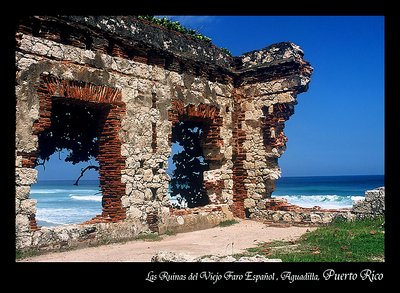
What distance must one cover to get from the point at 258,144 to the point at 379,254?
5823 mm

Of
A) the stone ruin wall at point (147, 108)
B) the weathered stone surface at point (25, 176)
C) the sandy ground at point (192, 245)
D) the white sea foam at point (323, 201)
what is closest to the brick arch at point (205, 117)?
the stone ruin wall at point (147, 108)

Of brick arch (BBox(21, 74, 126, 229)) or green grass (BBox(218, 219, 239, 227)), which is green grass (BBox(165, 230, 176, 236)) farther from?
green grass (BBox(218, 219, 239, 227))

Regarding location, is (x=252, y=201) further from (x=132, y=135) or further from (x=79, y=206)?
(x=79, y=206)

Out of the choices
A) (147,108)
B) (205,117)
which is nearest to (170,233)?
(147,108)

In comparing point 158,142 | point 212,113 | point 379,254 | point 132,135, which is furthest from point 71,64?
point 379,254

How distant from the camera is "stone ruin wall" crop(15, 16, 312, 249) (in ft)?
24.5

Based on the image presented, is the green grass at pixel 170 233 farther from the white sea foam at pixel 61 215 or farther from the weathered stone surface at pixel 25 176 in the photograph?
the white sea foam at pixel 61 215

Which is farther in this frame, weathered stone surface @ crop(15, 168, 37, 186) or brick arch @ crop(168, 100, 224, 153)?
brick arch @ crop(168, 100, 224, 153)

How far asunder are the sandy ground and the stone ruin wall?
1.23 feet

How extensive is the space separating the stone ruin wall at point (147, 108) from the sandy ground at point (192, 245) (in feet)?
1.23

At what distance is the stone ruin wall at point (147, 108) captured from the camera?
745 cm

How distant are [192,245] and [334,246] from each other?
101 inches

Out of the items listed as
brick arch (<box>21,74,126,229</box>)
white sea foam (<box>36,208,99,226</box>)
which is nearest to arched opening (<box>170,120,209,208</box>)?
brick arch (<box>21,74,126,229</box>)

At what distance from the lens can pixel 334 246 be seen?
723cm
